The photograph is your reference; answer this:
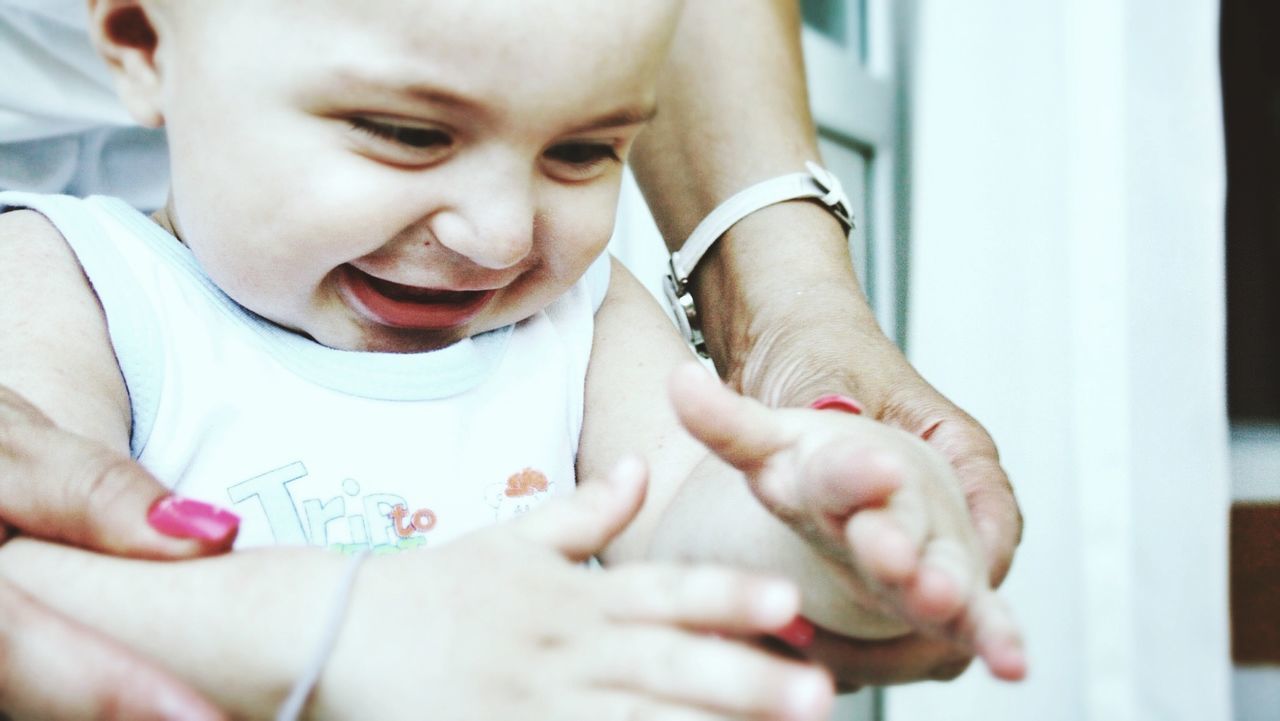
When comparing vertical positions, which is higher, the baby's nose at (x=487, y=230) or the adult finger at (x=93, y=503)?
the baby's nose at (x=487, y=230)

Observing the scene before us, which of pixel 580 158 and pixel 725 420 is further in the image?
pixel 580 158

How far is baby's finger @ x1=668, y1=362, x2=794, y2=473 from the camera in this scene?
422 mm

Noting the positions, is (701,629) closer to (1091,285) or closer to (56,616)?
(56,616)

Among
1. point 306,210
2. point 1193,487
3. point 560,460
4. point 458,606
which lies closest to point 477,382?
point 560,460

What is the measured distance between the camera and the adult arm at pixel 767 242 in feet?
2.32

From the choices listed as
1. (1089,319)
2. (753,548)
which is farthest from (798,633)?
(1089,319)

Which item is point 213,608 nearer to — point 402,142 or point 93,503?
point 93,503

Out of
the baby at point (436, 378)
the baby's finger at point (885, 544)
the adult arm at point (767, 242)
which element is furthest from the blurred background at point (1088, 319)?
the baby's finger at point (885, 544)

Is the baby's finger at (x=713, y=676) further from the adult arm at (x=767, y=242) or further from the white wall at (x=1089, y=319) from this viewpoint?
the white wall at (x=1089, y=319)

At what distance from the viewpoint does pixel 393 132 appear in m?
0.52

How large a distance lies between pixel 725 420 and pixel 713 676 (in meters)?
0.12

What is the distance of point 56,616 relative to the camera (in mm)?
388

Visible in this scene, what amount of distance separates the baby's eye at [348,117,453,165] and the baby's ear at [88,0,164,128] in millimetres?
142

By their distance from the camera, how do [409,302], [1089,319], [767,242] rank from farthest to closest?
1. [1089,319]
2. [767,242]
3. [409,302]
